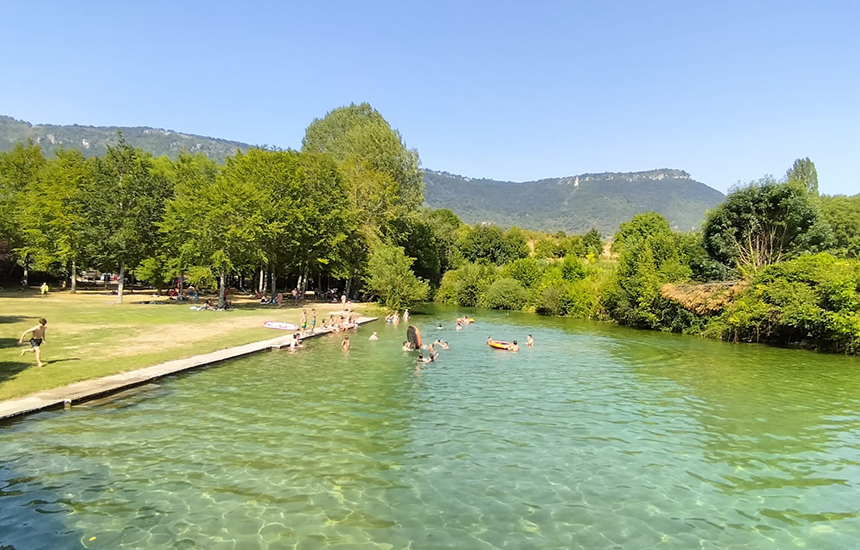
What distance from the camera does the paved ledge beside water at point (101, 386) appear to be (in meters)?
12.5

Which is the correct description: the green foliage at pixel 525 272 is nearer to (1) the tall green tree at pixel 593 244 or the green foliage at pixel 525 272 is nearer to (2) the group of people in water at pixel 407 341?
(2) the group of people in water at pixel 407 341

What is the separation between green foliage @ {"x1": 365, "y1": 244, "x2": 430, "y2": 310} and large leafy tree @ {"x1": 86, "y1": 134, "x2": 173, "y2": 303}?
729 inches

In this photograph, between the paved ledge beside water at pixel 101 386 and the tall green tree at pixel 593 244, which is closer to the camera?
the paved ledge beside water at pixel 101 386

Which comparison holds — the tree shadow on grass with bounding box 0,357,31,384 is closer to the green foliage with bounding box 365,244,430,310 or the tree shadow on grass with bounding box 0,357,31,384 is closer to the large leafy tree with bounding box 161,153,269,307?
the large leafy tree with bounding box 161,153,269,307

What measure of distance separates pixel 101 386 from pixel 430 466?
1016 cm

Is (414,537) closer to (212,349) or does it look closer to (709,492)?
(709,492)

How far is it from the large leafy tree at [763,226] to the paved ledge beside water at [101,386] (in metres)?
37.3

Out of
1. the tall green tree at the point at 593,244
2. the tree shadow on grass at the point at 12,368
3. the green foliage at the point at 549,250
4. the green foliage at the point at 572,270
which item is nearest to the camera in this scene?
the tree shadow on grass at the point at 12,368

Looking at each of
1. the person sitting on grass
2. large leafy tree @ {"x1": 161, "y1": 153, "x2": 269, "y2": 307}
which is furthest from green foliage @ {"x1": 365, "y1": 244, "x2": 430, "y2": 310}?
the person sitting on grass

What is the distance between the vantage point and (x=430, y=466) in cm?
1088

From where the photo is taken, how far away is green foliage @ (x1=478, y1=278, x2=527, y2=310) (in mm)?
64438

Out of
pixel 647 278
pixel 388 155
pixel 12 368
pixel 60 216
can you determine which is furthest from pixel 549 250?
pixel 12 368

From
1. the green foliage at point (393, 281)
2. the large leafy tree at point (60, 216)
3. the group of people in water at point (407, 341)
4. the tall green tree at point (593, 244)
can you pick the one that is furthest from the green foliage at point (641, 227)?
the large leafy tree at point (60, 216)

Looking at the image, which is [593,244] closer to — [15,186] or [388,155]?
[388,155]
